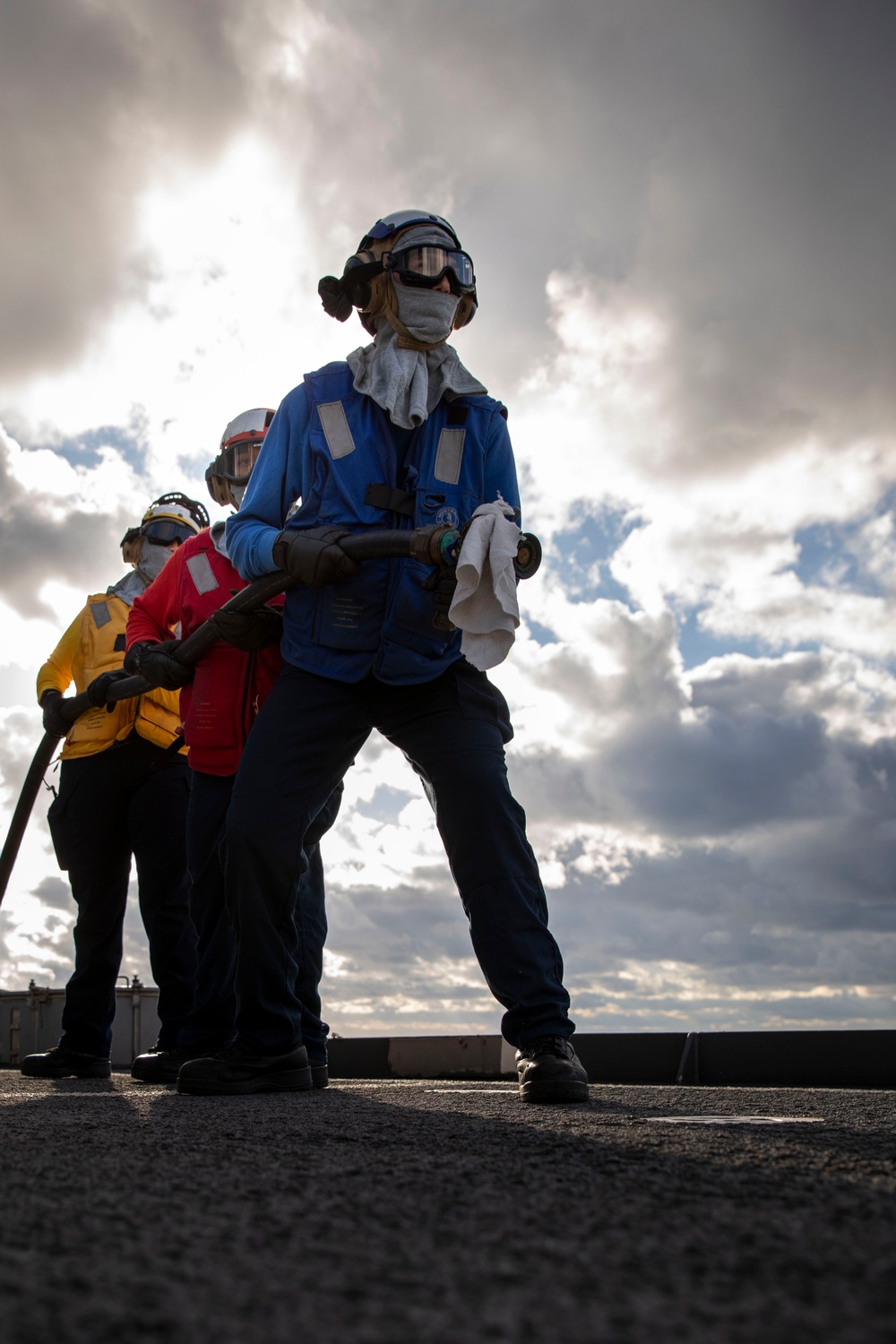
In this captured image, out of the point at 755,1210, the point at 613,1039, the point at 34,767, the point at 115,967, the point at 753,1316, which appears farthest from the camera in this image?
the point at 34,767

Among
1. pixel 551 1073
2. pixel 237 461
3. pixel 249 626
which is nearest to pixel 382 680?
pixel 249 626

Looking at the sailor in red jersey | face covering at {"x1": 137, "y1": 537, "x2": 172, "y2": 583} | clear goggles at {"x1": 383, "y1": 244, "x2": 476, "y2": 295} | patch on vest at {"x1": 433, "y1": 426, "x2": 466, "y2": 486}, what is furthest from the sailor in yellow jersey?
clear goggles at {"x1": 383, "y1": 244, "x2": 476, "y2": 295}

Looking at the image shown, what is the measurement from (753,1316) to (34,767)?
5.49 m

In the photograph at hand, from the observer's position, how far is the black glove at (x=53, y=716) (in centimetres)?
512

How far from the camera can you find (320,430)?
3215mm

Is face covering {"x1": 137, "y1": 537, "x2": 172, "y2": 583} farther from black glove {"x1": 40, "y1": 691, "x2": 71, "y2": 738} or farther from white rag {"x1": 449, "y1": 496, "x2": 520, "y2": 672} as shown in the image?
white rag {"x1": 449, "y1": 496, "x2": 520, "y2": 672}

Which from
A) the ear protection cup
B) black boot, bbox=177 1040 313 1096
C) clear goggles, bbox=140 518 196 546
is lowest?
black boot, bbox=177 1040 313 1096

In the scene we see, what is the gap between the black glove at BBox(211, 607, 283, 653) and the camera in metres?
3.39

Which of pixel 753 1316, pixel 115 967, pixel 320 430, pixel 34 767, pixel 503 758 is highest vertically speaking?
pixel 320 430

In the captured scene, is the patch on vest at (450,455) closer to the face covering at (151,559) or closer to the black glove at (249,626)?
the black glove at (249,626)

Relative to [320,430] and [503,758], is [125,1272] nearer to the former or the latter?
[503,758]

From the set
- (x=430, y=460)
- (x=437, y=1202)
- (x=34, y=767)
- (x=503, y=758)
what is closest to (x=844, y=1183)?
(x=437, y=1202)

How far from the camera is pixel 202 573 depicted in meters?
4.09

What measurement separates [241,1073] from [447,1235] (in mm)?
1992
